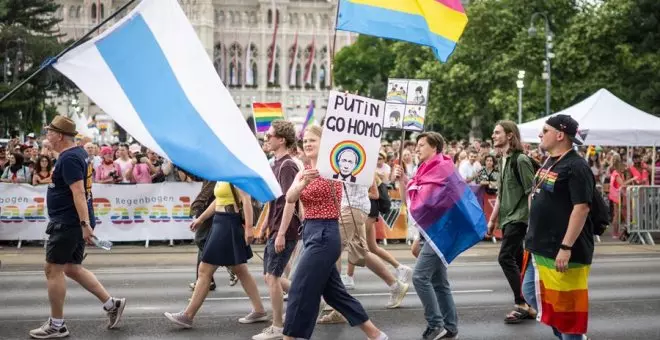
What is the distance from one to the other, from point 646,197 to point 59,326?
1298cm

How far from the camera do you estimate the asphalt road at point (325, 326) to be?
9531mm

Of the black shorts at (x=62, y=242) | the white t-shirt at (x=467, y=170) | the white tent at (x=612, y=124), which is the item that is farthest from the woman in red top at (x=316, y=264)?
the white tent at (x=612, y=124)

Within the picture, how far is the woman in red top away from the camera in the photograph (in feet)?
26.4

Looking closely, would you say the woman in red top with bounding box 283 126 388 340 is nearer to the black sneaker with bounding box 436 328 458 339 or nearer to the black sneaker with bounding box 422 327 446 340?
the black sneaker with bounding box 422 327 446 340

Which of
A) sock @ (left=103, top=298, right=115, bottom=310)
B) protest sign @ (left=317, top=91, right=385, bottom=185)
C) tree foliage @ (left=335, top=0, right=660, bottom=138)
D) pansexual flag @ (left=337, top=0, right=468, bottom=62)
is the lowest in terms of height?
sock @ (left=103, top=298, right=115, bottom=310)

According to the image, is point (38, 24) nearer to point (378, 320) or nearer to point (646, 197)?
point (646, 197)

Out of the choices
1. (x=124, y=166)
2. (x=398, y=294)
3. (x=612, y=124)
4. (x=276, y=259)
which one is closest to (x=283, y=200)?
(x=276, y=259)

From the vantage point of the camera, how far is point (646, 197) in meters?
19.2

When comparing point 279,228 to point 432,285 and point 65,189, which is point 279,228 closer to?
point 432,285

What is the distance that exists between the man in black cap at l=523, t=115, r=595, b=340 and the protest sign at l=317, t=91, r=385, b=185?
1421mm

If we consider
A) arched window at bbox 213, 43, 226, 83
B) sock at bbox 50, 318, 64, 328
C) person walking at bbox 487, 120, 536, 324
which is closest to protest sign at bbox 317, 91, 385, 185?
person walking at bbox 487, 120, 536, 324

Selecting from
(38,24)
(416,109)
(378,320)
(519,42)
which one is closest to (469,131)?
(519,42)

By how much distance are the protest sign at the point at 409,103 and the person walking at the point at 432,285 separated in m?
3.89

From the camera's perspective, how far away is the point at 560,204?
7656 mm
